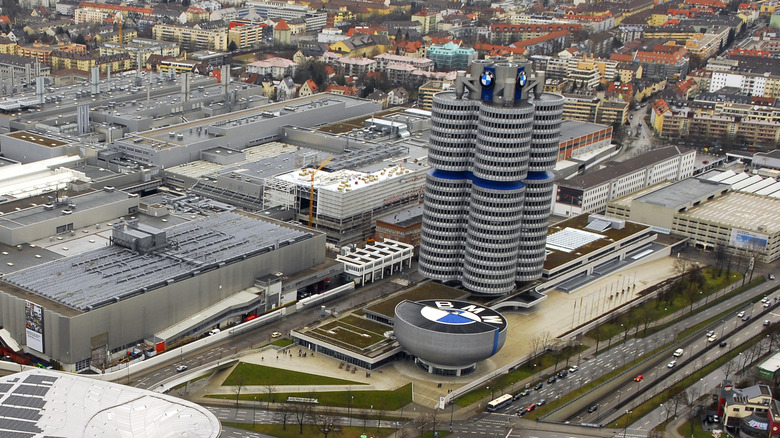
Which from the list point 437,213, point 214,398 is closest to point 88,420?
point 214,398

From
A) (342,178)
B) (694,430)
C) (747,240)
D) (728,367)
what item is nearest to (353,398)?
(694,430)

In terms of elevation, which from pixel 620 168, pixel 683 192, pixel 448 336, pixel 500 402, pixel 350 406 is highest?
pixel 620 168

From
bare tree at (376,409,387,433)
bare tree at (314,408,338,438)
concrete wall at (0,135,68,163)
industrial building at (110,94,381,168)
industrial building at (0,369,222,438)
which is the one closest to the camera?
industrial building at (0,369,222,438)

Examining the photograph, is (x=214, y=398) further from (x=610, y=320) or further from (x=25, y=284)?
(x=610, y=320)

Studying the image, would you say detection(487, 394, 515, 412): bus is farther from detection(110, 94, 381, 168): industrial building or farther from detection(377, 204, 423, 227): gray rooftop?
detection(110, 94, 381, 168): industrial building

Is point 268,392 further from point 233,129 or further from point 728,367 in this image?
point 233,129

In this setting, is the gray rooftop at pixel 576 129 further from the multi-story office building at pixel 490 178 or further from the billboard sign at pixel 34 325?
the billboard sign at pixel 34 325

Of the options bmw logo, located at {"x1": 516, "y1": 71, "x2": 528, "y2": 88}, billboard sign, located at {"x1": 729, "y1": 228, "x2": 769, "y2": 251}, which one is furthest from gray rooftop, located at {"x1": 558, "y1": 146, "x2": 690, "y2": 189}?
bmw logo, located at {"x1": 516, "y1": 71, "x2": 528, "y2": 88}
